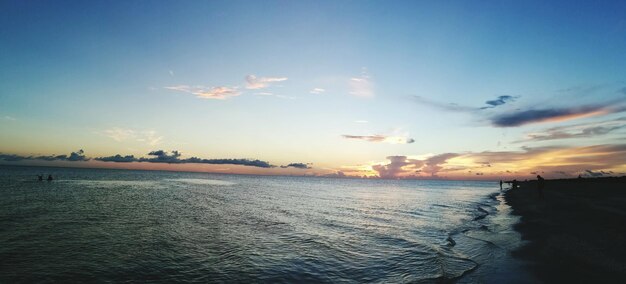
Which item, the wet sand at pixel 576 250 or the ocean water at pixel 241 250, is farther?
the ocean water at pixel 241 250

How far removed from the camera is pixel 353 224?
102 ft

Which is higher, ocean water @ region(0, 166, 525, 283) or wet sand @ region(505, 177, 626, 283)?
wet sand @ region(505, 177, 626, 283)

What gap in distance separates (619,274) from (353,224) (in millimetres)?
20564

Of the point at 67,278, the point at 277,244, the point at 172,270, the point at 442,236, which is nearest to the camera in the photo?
the point at 67,278

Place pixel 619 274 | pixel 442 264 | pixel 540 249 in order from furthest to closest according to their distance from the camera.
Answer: pixel 540 249 → pixel 442 264 → pixel 619 274

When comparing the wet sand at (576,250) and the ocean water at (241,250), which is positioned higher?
the wet sand at (576,250)

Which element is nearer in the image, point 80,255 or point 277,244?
point 80,255

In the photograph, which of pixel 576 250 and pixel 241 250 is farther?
pixel 241 250

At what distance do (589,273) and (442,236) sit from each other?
1242cm

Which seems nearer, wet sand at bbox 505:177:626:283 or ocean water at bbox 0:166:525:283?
wet sand at bbox 505:177:626:283

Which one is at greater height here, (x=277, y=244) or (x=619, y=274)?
(x=619, y=274)

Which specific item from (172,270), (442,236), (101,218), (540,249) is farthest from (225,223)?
(540,249)

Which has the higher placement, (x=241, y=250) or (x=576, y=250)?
(x=576, y=250)

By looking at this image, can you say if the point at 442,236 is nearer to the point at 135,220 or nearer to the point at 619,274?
the point at 619,274
